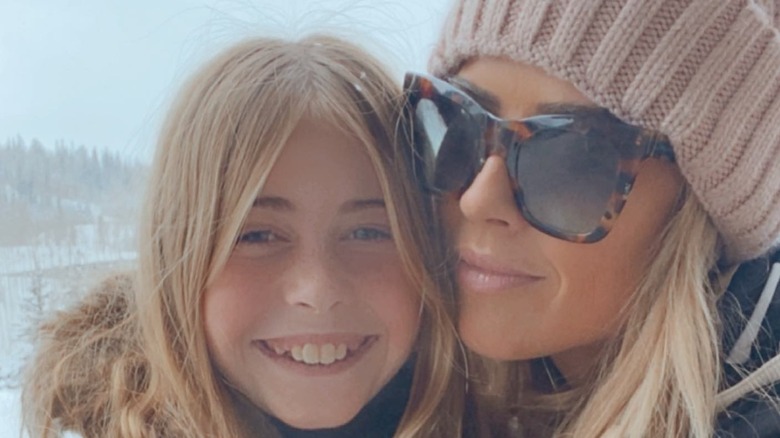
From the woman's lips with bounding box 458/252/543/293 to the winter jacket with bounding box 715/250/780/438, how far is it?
23 cm

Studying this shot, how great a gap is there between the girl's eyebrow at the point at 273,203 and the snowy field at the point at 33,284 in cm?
28

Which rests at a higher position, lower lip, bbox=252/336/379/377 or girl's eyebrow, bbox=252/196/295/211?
girl's eyebrow, bbox=252/196/295/211

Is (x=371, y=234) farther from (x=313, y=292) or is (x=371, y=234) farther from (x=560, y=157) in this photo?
(x=560, y=157)

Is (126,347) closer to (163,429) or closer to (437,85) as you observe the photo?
(163,429)

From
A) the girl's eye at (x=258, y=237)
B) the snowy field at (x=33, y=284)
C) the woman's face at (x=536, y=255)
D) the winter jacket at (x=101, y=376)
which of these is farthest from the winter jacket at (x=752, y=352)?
the snowy field at (x=33, y=284)

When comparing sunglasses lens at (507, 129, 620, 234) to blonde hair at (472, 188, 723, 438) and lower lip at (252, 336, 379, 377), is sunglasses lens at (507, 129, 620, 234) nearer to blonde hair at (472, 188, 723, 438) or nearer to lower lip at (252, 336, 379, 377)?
blonde hair at (472, 188, 723, 438)

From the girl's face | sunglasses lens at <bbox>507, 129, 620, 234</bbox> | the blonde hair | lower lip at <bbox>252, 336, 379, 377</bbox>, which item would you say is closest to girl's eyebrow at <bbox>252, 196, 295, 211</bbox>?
the girl's face

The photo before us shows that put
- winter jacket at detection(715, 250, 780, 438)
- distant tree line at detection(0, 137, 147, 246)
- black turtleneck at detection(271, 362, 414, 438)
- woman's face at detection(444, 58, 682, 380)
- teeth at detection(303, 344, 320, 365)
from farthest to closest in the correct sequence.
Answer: distant tree line at detection(0, 137, 147, 246) < black turtleneck at detection(271, 362, 414, 438) < teeth at detection(303, 344, 320, 365) < woman's face at detection(444, 58, 682, 380) < winter jacket at detection(715, 250, 780, 438)

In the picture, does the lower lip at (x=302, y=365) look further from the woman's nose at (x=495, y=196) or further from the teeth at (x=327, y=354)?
the woman's nose at (x=495, y=196)

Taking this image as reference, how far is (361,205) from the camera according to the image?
1.00 m

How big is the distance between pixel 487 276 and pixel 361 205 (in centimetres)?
18

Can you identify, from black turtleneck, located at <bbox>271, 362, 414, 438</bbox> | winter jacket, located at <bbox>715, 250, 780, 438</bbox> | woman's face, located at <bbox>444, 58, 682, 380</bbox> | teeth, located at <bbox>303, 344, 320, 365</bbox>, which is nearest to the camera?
winter jacket, located at <bbox>715, 250, 780, 438</bbox>

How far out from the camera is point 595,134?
33.5 inches

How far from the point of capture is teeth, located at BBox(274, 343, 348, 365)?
1.00m
